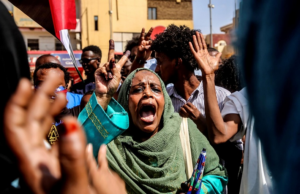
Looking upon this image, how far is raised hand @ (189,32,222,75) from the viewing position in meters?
2.40

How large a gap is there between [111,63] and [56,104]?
4.63 feet

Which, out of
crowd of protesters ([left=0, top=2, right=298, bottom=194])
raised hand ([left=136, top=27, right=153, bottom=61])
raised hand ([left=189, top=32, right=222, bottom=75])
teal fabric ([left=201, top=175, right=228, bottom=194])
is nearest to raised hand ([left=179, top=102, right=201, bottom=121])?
crowd of protesters ([left=0, top=2, right=298, bottom=194])

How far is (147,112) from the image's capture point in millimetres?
2346

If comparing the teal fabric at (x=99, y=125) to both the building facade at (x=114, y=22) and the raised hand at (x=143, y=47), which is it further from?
the building facade at (x=114, y=22)

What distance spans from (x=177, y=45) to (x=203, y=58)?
3.22 feet

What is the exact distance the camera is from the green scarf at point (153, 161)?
2.07 m

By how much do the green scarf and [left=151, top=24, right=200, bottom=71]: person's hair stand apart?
3.81 ft

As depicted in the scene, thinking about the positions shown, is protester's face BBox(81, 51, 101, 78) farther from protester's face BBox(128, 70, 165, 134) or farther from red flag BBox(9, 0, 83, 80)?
protester's face BBox(128, 70, 165, 134)

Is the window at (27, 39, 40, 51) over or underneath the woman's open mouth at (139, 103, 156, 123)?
over

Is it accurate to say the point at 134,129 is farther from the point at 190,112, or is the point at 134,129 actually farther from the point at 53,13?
the point at 53,13

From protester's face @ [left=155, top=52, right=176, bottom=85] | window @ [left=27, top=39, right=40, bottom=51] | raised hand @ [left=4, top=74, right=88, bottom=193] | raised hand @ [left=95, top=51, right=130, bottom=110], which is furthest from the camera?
window @ [left=27, top=39, right=40, bottom=51]

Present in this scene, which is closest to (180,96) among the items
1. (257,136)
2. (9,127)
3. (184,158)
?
(184,158)

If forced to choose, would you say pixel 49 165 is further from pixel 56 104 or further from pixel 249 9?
pixel 249 9

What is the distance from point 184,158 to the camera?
2.29 metres
